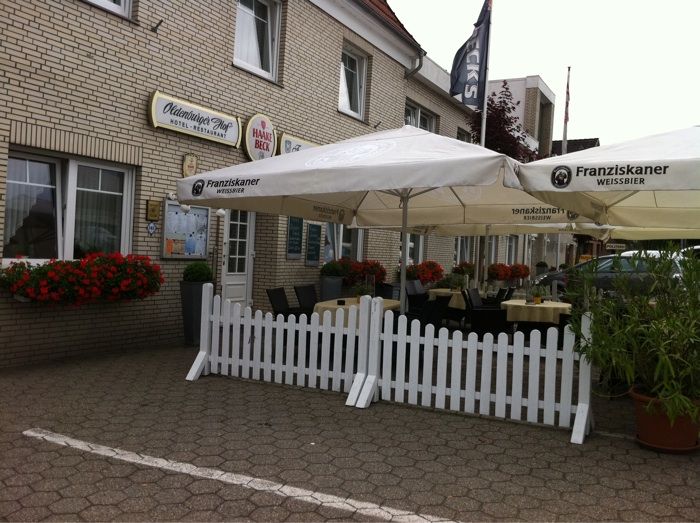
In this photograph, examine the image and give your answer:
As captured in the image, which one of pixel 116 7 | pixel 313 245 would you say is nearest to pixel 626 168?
pixel 116 7

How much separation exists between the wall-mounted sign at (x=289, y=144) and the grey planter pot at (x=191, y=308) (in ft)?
11.1

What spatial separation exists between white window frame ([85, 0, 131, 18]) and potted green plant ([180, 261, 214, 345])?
3.43 meters

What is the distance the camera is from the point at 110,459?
4.07 m

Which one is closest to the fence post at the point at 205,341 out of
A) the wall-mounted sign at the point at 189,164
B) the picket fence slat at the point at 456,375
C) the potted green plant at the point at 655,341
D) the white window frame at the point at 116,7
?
the picket fence slat at the point at 456,375

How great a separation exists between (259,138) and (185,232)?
226cm

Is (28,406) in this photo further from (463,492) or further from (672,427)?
(672,427)

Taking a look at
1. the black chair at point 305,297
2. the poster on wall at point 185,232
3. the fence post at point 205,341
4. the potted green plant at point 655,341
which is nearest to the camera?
the potted green plant at point 655,341

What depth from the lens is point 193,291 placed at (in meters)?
8.33

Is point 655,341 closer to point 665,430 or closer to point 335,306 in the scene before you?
point 665,430

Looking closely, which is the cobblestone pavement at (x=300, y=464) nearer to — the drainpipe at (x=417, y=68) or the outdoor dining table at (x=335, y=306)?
the outdoor dining table at (x=335, y=306)

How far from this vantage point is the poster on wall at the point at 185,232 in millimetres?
8711

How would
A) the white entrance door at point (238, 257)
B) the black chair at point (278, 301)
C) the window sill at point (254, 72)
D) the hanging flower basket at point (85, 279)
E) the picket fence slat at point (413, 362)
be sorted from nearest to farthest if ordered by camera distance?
the picket fence slat at point (413, 362) < the hanging flower basket at point (85, 279) < the black chair at point (278, 301) < the window sill at point (254, 72) < the white entrance door at point (238, 257)

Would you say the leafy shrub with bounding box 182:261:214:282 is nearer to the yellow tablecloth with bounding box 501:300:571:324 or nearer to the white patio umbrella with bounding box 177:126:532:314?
the white patio umbrella with bounding box 177:126:532:314

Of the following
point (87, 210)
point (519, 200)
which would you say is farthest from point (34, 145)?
point (519, 200)
